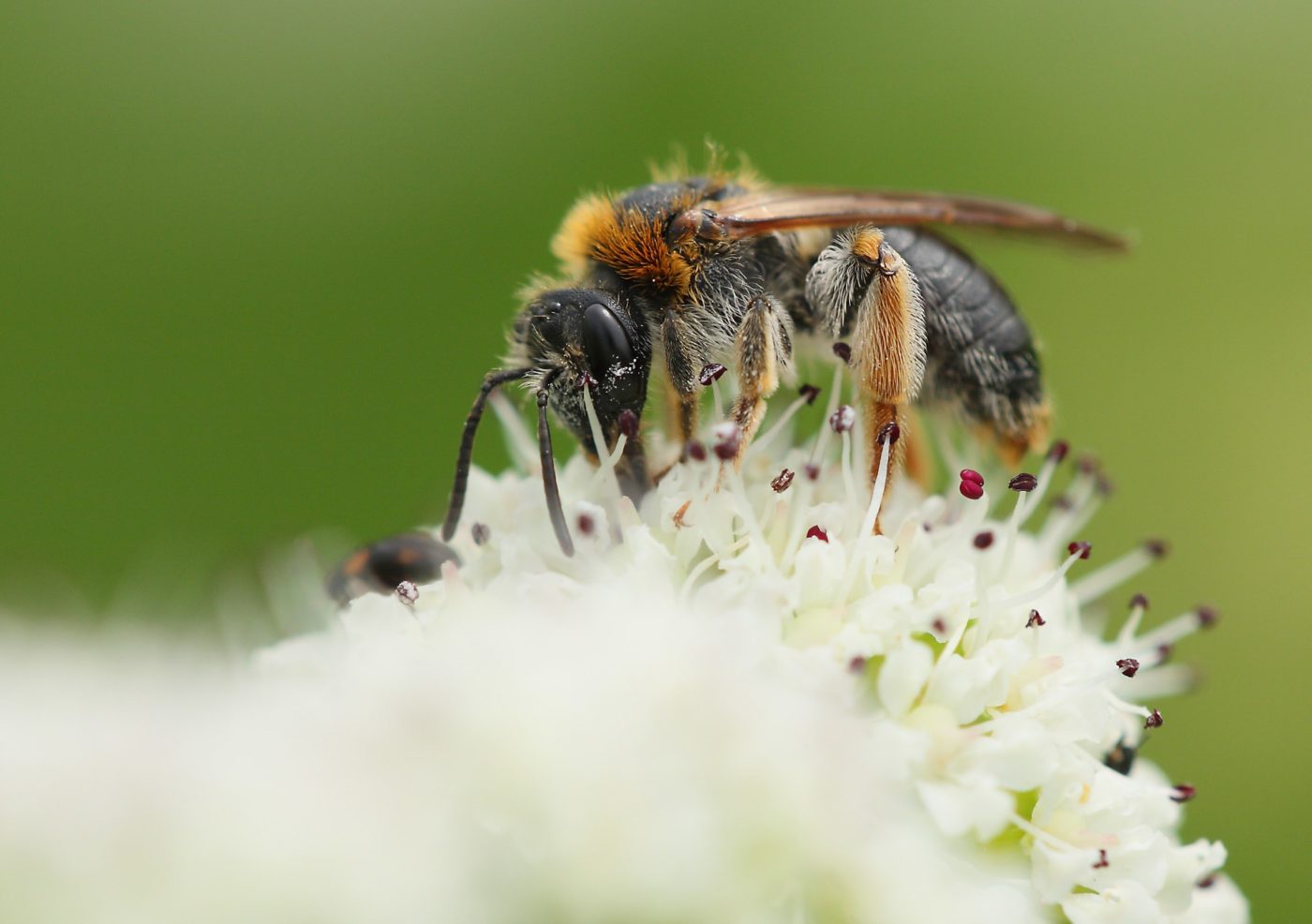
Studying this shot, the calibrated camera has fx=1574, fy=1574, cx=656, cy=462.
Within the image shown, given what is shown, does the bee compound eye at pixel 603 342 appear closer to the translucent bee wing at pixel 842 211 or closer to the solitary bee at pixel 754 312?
the solitary bee at pixel 754 312

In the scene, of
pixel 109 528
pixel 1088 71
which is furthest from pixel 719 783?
pixel 1088 71

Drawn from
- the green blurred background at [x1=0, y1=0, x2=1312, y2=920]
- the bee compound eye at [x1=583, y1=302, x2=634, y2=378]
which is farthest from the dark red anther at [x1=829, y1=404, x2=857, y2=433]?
the green blurred background at [x1=0, y1=0, x2=1312, y2=920]

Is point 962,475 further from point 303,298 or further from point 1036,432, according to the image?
point 303,298

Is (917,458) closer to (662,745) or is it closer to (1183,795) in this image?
(1183,795)

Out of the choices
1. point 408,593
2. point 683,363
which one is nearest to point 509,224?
point 683,363

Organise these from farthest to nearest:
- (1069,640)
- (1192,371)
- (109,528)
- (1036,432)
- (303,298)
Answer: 1. (1192,371)
2. (303,298)
3. (109,528)
4. (1036,432)
5. (1069,640)
